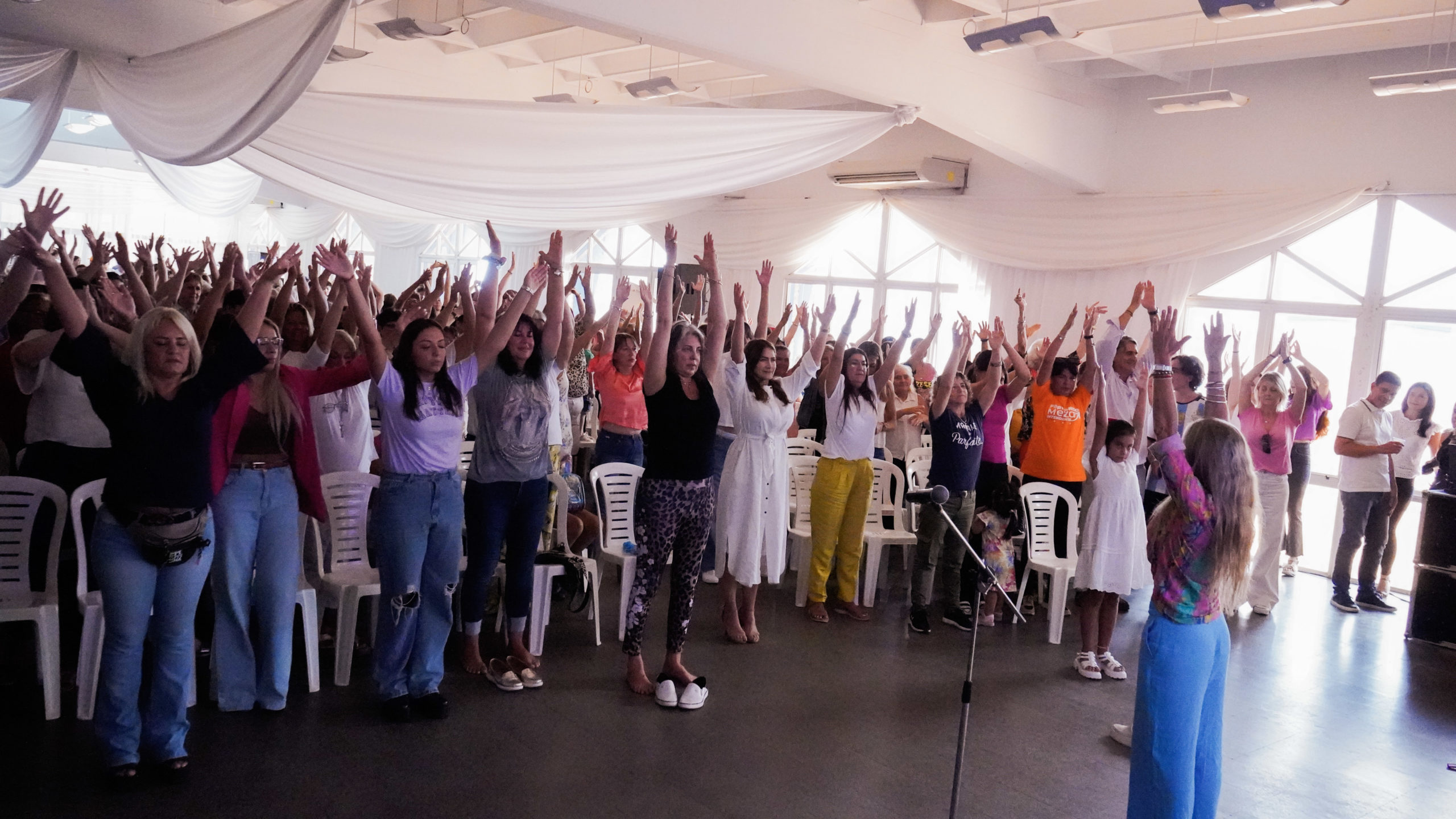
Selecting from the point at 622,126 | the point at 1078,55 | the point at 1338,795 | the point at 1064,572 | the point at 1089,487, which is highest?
the point at 1078,55

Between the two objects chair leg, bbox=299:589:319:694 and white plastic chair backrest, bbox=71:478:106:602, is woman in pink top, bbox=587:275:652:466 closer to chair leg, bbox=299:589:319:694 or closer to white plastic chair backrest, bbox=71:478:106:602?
chair leg, bbox=299:589:319:694

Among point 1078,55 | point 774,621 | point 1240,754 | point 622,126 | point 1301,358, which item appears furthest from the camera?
point 1078,55

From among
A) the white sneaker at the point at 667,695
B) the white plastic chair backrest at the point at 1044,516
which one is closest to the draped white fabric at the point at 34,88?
the white sneaker at the point at 667,695

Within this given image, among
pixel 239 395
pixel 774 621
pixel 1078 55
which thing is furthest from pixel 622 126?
pixel 1078 55

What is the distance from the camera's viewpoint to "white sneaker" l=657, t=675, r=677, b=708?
13.4 feet

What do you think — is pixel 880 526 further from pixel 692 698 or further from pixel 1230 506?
pixel 1230 506

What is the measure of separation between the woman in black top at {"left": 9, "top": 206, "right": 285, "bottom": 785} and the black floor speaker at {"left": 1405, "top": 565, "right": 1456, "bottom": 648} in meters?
6.40

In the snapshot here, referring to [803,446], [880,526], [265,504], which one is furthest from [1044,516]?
[265,504]

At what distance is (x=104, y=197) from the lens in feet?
58.5

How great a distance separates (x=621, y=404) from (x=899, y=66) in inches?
129

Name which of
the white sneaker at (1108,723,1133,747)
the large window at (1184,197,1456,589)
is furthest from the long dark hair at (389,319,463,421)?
the large window at (1184,197,1456,589)

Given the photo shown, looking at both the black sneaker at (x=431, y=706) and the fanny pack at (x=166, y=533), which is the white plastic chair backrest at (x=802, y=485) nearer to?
the black sneaker at (x=431, y=706)

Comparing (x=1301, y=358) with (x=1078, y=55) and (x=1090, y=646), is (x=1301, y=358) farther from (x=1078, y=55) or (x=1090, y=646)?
(x=1090, y=646)

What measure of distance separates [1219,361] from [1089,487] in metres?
2.38
